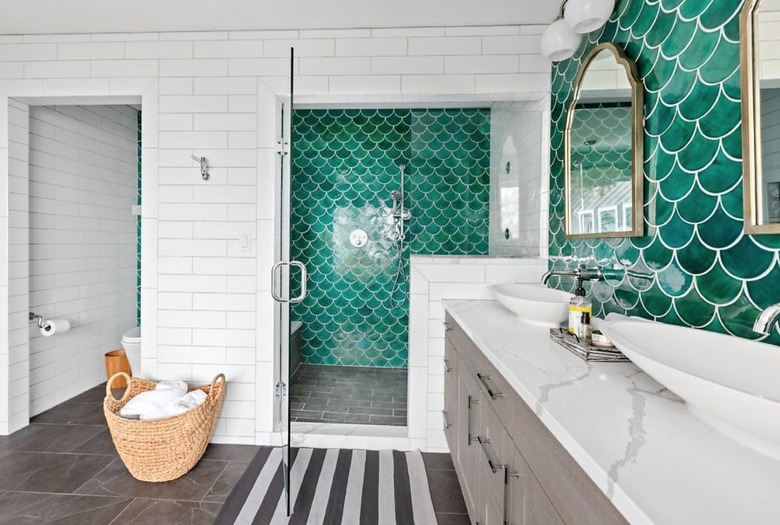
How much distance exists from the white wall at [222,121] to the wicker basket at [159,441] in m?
0.31

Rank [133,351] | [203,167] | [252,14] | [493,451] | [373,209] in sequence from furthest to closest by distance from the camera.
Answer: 1. [373,209]
2. [133,351]
3. [203,167]
4. [252,14]
5. [493,451]

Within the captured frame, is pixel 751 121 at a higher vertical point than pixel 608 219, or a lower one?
higher

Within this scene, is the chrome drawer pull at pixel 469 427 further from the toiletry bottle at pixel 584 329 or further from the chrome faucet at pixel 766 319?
the chrome faucet at pixel 766 319

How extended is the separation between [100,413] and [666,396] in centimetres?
319

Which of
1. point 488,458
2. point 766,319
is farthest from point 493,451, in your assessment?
point 766,319

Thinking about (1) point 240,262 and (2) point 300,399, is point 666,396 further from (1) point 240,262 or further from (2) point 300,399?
(2) point 300,399

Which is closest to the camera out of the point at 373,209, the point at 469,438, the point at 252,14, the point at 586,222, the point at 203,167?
the point at 469,438

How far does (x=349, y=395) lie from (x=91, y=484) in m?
1.52

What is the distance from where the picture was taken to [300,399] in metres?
2.63

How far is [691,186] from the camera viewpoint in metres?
1.03

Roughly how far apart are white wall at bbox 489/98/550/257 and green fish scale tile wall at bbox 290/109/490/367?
0.24 m

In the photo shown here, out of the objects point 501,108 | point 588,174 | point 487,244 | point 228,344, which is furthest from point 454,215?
point 228,344

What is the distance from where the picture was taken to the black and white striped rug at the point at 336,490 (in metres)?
1.57

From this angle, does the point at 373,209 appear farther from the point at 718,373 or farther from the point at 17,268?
the point at 718,373
